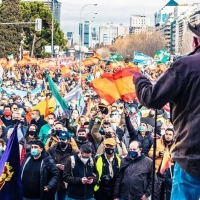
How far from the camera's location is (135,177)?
7828 mm

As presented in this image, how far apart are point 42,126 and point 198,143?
821 centimetres

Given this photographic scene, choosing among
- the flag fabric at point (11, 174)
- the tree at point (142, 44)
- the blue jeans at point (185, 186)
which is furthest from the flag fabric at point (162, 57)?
the tree at point (142, 44)

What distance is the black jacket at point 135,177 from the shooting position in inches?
309

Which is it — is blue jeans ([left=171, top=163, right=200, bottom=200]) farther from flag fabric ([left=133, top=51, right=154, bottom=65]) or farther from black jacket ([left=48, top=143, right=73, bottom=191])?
flag fabric ([left=133, top=51, right=154, bottom=65])

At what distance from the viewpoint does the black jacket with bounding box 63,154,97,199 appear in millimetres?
8062

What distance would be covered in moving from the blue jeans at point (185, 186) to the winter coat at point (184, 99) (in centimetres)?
6

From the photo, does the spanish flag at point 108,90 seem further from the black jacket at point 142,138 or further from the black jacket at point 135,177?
the black jacket at point 135,177

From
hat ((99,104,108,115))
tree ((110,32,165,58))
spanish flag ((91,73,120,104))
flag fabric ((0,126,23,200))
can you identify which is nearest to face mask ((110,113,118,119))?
hat ((99,104,108,115))

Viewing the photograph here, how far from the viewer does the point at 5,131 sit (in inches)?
425

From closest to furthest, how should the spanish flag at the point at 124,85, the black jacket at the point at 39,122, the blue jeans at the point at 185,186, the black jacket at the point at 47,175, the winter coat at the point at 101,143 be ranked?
1. the blue jeans at the point at 185,186
2. the black jacket at the point at 47,175
3. the winter coat at the point at 101,143
4. the spanish flag at the point at 124,85
5. the black jacket at the point at 39,122

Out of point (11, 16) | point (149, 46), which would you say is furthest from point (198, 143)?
point (149, 46)

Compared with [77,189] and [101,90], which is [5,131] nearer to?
[101,90]

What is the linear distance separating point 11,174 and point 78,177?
1.21 m

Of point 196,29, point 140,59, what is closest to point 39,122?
point 196,29
